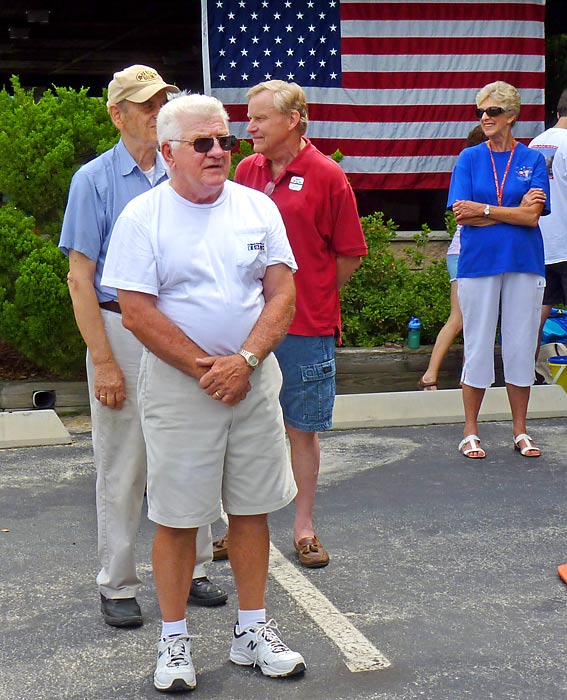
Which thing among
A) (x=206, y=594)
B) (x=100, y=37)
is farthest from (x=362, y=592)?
(x=100, y=37)

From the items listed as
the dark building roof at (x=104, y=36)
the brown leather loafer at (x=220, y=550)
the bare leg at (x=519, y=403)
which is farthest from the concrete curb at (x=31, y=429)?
the dark building roof at (x=104, y=36)

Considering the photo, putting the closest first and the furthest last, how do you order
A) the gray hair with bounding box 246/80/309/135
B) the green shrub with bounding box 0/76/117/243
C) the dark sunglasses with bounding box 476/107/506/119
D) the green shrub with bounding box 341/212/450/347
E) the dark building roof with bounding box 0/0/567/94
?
the gray hair with bounding box 246/80/309/135 < the dark sunglasses with bounding box 476/107/506/119 < the green shrub with bounding box 0/76/117/243 < the green shrub with bounding box 341/212/450/347 < the dark building roof with bounding box 0/0/567/94

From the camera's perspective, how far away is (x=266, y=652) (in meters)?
3.65

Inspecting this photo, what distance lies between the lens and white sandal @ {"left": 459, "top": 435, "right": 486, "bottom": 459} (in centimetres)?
664

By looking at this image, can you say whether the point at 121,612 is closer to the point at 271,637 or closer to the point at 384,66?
the point at 271,637

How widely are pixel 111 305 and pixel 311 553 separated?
148cm

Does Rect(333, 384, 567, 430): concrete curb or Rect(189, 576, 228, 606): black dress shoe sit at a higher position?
Rect(189, 576, 228, 606): black dress shoe

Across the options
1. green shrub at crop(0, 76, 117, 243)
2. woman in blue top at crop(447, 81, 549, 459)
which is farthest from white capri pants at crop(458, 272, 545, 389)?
green shrub at crop(0, 76, 117, 243)

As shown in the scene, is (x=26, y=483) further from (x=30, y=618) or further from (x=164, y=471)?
(x=164, y=471)

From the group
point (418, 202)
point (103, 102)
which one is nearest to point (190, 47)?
point (418, 202)

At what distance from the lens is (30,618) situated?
4215 millimetres

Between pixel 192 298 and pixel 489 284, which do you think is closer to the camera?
pixel 192 298

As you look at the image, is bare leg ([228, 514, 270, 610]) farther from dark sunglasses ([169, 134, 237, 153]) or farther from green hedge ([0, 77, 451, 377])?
green hedge ([0, 77, 451, 377])

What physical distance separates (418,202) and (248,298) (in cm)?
925
